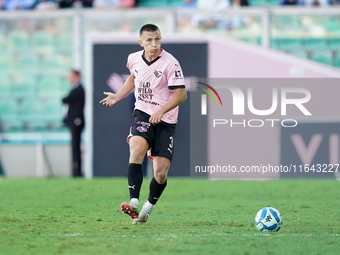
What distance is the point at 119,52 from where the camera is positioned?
1376 centimetres

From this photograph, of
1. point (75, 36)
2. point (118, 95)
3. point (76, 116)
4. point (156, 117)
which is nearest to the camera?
point (156, 117)

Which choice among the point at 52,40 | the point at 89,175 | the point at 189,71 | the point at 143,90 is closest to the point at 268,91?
the point at 189,71

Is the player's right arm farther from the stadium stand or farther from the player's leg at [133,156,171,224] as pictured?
the stadium stand

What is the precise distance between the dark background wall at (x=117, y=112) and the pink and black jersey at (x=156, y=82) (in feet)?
23.3

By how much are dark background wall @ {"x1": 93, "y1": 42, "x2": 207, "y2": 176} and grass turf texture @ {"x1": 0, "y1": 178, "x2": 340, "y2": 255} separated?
4.77 ft

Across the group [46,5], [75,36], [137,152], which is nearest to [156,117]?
[137,152]

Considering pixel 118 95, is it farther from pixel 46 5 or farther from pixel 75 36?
pixel 46 5

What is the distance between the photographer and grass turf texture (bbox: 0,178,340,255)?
16.3ft

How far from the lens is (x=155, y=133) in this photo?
636 centimetres

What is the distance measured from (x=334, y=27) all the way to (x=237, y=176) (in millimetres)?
4554

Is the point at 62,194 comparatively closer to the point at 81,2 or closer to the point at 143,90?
the point at 143,90

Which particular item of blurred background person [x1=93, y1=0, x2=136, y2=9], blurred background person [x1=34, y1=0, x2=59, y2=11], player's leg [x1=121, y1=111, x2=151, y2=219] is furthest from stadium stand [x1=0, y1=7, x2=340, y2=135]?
player's leg [x1=121, y1=111, x2=151, y2=219]

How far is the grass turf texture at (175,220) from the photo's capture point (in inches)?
196

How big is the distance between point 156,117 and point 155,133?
365 millimetres
